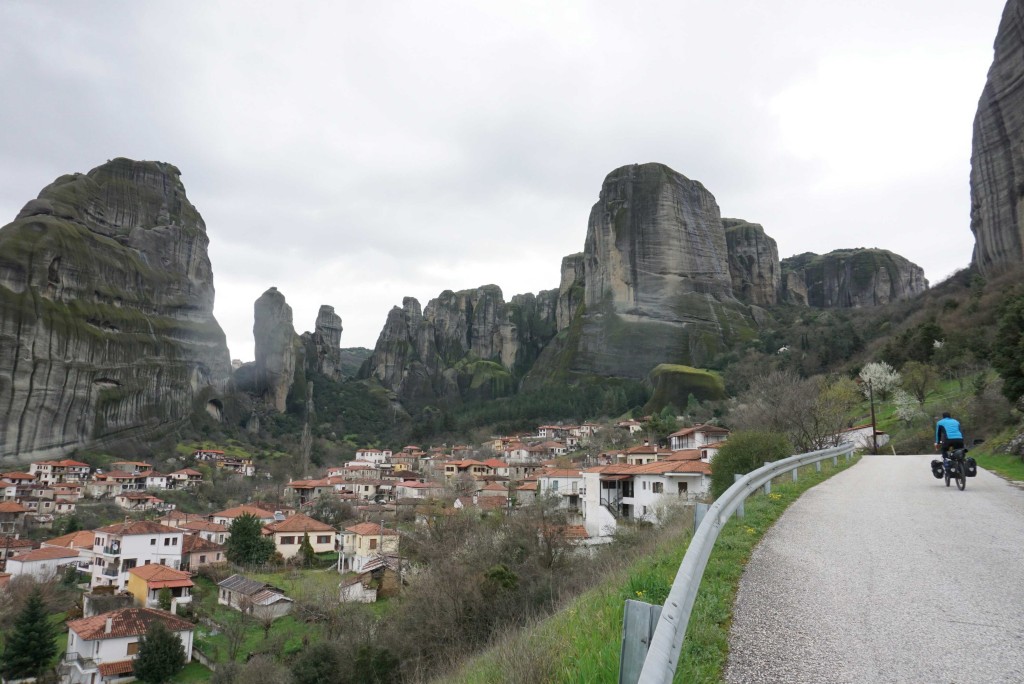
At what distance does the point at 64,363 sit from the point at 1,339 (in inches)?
279

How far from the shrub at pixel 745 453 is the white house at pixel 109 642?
22621 mm

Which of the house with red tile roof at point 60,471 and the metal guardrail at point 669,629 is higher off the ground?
the metal guardrail at point 669,629

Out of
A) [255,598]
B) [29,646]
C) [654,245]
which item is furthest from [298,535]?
[654,245]

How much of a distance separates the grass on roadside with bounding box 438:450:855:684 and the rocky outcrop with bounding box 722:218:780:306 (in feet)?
405

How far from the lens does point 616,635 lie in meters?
4.10

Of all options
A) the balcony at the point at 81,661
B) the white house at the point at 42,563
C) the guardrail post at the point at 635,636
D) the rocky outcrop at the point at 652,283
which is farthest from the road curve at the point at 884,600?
the rocky outcrop at the point at 652,283

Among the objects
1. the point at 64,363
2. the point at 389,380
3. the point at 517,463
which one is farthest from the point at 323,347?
the point at 517,463

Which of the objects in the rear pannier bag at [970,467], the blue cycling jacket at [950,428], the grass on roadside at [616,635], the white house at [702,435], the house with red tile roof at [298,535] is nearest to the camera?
the grass on roadside at [616,635]

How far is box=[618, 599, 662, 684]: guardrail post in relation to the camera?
9.49 feet

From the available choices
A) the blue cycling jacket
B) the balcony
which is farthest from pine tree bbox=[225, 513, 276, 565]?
the blue cycling jacket

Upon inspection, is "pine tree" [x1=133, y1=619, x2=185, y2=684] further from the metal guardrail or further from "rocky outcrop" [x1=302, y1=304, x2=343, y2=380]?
"rocky outcrop" [x1=302, y1=304, x2=343, y2=380]

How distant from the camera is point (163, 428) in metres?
90.1

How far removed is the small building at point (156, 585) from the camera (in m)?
31.8

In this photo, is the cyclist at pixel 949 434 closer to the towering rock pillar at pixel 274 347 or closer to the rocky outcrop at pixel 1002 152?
the rocky outcrop at pixel 1002 152
